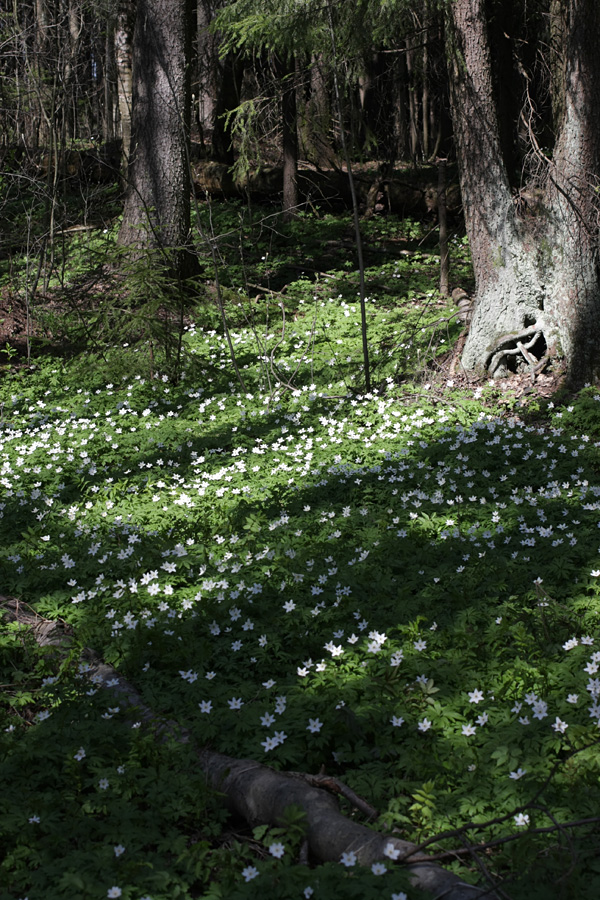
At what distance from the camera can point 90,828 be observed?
8.45 feet

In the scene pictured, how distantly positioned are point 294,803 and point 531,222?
246 inches

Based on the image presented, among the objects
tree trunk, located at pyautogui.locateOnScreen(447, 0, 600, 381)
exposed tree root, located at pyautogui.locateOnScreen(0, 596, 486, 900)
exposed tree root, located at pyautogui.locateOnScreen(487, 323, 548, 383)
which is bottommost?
exposed tree root, located at pyautogui.locateOnScreen(0, 596, 486, 900)

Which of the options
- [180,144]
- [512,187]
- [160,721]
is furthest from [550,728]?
[180,144]

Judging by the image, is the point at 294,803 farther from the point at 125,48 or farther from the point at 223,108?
the point at 223,108

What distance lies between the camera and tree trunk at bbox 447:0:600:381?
6613mm

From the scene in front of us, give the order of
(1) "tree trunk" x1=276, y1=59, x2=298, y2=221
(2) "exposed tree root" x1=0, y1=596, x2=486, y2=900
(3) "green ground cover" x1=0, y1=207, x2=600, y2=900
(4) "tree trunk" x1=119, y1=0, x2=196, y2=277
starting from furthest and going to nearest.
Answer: (1) "tree trunk" x1=276, y1=59, x2=298, y2=221 → (4) "tree trunk" x1=119, y1=0, x2=196, y2=277 → (3) "green ground cover" x1=0, y1=207, x2=600, y2=900 → (2) "exposed tree root" x1=0, y1=596, x2=486, y2=900

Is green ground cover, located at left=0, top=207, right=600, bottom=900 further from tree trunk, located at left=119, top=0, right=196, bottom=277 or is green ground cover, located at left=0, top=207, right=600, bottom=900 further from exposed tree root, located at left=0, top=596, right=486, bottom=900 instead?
tree trunk, located at left=119, top=0, right=196, bottom=277

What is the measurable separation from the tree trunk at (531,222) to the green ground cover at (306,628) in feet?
1.97

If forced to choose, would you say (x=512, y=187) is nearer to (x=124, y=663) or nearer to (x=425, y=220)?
(x=124, y=663)

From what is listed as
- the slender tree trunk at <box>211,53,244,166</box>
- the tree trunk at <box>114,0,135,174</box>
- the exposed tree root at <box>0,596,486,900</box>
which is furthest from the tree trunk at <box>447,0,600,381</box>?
the slender tree trunk at <box>211,53,244,166</box>

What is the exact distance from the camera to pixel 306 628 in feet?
12.5

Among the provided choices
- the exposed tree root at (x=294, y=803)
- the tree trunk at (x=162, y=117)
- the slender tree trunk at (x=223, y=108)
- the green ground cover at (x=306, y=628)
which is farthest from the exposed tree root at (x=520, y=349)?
the slender tree trunk at (x=223, y=108)

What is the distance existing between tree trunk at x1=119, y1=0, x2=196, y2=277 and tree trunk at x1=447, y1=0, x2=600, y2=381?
401 centimetres

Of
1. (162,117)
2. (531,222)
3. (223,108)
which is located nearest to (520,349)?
(531,222)
